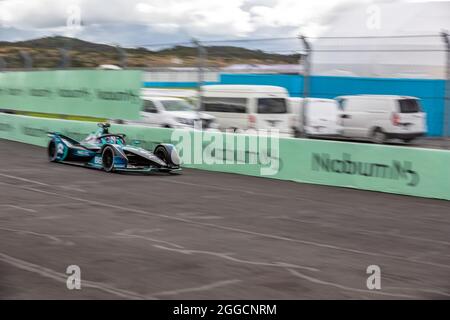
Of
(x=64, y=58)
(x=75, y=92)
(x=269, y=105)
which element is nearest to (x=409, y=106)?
(x=269, y=105)

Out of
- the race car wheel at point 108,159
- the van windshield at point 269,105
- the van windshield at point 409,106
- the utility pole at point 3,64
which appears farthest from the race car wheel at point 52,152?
the utility pole at point 3,64

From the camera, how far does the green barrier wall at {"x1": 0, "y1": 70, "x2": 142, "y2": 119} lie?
17625 mm

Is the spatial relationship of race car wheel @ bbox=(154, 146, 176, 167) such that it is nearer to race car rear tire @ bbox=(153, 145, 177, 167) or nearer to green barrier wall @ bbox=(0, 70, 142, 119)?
race car rear tire @ bbox=(153, 145, 177, 167)

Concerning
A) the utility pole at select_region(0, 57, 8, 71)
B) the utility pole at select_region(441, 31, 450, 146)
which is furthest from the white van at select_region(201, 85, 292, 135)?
the utility pole at select_region(0, 57, 8, 71)

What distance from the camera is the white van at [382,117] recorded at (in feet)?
41.3

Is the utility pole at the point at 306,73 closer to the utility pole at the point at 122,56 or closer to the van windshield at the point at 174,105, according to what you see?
the utility pole at the point at 122,56

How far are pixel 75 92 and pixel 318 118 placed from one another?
926cm

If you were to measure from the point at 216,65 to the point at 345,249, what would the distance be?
8.66 meters

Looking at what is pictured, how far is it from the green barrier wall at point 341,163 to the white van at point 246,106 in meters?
1.16

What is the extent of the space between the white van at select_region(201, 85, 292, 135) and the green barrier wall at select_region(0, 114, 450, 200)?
3.82 feet

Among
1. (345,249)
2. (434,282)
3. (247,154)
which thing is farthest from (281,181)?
(434,282)

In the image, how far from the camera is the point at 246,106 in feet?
56.5

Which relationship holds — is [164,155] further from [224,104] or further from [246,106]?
[246,106]

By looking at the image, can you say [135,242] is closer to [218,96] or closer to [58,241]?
[58,241]
